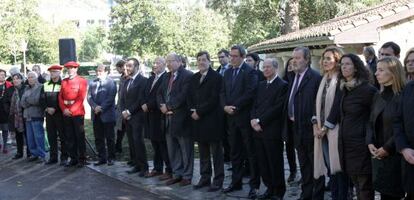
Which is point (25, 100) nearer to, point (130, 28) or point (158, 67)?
point (158, 67)

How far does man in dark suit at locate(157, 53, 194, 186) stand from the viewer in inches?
328

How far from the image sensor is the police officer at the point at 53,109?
10.6 meters

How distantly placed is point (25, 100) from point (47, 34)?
35264mm

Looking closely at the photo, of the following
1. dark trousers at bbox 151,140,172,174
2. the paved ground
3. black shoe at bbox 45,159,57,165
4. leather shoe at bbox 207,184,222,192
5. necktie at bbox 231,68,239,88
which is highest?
necktie at bbox 231,68,239,88

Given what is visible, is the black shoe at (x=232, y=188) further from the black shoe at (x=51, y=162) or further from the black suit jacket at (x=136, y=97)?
the black shoe at (x=51, y=162)

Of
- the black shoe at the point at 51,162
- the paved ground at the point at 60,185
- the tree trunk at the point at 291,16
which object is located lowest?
the paved ground at the point at 60,185

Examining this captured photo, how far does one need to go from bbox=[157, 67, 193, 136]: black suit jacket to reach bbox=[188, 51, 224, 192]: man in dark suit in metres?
0.22

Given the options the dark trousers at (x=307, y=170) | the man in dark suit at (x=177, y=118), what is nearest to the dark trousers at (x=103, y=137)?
the man in dark suit at (x=177, y=118)

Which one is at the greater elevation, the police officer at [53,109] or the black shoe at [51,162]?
the police officer at [53,109]

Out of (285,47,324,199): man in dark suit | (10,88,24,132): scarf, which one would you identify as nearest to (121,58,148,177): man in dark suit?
(10,88,24,132): scarf

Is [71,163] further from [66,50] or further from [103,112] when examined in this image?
[66,50]

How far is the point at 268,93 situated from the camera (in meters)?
7.00

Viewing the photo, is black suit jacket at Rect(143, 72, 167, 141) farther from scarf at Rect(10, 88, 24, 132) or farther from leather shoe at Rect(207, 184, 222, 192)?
scarf at Rect(10, 88, 24, 132)

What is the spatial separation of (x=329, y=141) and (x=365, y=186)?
2.21 ft
